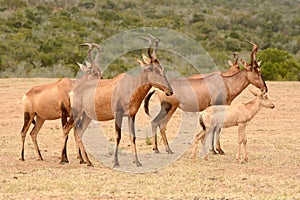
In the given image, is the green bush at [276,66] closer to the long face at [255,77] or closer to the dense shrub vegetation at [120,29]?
the dense shrub vegetation at [120,29]

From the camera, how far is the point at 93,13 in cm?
6875

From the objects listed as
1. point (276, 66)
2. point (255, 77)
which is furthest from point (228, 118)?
point (276, 66)

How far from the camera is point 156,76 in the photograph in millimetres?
13531

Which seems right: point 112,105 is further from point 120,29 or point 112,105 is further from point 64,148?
point 120,29

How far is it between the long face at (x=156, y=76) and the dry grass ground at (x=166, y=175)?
152cm

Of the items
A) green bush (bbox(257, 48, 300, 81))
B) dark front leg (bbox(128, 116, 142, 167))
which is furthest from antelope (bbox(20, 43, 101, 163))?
green bush (bbox(257, 48, 300, 81))

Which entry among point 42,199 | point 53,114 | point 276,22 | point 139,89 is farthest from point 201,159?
point 276,22

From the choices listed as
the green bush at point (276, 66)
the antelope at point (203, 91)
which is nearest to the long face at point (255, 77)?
the antelope at point (203, 91)

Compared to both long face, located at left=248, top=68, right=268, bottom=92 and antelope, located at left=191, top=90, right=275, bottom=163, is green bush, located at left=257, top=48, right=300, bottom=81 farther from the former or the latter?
antelope, located at left=191, top=90, right=275, bottom=163

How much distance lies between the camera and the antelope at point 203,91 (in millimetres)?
15750

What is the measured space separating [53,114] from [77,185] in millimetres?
3376

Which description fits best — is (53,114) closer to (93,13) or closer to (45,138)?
(45,138)

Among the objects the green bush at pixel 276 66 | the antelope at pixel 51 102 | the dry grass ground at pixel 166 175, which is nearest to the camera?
the dry grass ground at pixel 166 175

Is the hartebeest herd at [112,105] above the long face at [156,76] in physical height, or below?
below
